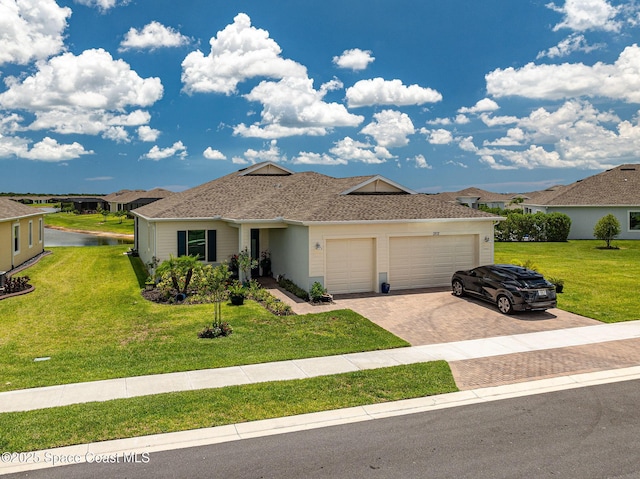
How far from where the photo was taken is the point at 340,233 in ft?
63.0

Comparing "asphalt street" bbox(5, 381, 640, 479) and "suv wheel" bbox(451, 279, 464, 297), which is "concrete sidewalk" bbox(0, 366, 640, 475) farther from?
"suv wheel" bbox(451, 279, 464, 297)

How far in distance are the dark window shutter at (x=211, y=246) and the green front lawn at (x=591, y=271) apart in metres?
15.6

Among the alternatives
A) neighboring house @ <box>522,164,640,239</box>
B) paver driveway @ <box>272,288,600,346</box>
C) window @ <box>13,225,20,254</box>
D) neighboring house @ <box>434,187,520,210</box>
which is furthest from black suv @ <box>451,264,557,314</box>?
neighboring house @ <box>434,187,520,210</box>

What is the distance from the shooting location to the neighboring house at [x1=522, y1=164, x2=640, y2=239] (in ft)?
131

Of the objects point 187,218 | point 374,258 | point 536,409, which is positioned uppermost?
point 187,218

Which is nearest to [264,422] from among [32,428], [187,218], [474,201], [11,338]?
[32,428]

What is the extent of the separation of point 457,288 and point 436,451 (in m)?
12.5

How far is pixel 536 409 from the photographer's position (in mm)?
8867

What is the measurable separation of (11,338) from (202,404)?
7.95 meters

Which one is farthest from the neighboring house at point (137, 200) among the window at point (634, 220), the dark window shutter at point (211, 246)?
the window at point (634, 220)

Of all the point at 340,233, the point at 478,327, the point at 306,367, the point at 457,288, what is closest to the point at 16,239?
the point at 340,233

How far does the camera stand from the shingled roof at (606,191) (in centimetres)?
4057

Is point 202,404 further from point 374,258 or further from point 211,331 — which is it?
point 374,258

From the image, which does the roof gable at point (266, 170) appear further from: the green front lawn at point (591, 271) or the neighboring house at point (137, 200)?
the neighboring house at point (137, 200)
